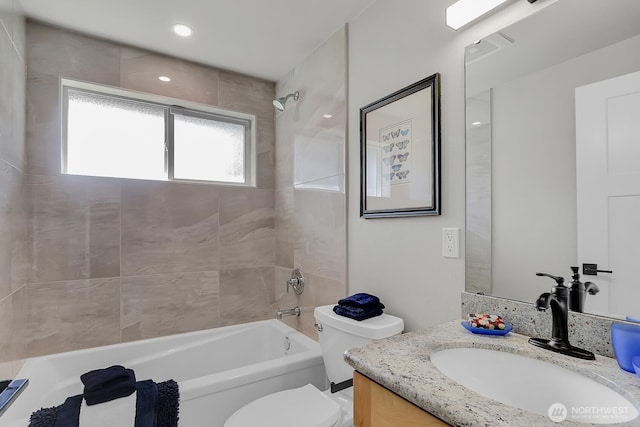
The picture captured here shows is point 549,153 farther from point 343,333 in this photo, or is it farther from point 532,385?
point 343,333

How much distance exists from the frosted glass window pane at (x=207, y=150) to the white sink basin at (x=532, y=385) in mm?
2229

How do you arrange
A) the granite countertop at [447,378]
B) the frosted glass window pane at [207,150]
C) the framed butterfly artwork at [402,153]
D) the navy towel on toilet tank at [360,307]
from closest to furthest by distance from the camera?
the granite countertop at [447,378], the framed butterfly artwork at [402,153], the navy towel on toilet tank at [360,307], the frosted glass window pane at [207,150]

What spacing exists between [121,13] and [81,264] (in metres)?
1.54

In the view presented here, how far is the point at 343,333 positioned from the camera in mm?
1535

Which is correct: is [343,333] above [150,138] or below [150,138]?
below

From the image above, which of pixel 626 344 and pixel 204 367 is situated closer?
pixel 626 344

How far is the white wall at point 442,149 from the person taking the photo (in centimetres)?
132

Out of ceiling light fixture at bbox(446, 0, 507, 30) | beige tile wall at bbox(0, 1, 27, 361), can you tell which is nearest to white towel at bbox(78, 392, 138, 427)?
beige tile wall at bbox(0, 1, 27, 361)

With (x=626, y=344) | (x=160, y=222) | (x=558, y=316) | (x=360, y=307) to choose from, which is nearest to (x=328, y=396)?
(x=360, y=307)

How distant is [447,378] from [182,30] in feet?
7.60

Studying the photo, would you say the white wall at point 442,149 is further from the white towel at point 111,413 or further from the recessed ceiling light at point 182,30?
the white towel at point 111,413

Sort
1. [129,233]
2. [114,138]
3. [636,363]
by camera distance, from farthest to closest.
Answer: [114,138] < [129,233] < [636,363]

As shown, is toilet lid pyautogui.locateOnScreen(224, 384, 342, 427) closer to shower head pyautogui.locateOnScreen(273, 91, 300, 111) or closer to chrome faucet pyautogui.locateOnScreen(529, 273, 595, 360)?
chrome faucet pyautogui.locateOnScreen(529, 273, 595, 360)

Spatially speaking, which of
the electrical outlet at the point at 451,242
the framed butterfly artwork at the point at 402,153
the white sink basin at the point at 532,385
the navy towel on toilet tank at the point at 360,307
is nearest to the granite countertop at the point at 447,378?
the white sink basin at the point at 532,385
